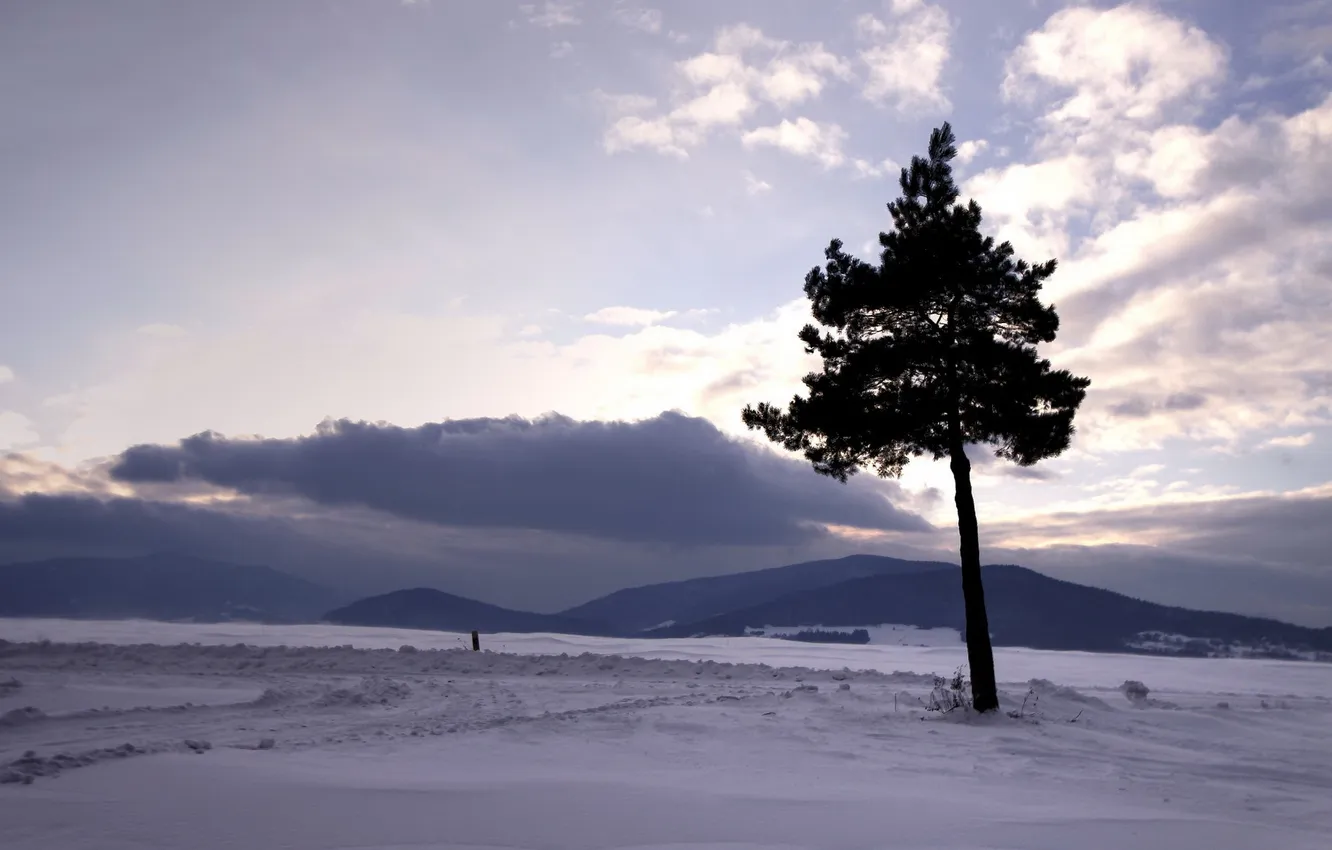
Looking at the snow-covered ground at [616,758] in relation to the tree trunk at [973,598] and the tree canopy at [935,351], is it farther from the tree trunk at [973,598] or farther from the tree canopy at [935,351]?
the tree canopy at [935,351]

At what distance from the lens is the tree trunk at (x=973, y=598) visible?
47.2 ft

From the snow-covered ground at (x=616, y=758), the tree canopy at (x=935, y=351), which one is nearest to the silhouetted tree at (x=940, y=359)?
the tree canopy at (x=935, y=351)

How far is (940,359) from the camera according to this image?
52.3 feet

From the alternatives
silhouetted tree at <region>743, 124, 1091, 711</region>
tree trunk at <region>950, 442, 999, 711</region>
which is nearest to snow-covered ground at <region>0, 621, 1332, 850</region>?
tree trunk at <region>950, 442, 999, 711</region>

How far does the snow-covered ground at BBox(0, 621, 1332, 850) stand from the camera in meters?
6.05

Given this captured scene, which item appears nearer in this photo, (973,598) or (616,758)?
(616,758)

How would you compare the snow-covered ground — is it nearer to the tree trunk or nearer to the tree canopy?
the tree trunk

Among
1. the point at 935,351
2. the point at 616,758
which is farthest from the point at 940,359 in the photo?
the point at 616,758

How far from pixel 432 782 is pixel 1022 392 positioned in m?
12.6

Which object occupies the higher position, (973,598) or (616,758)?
(973,598)

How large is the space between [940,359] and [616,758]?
1030 centimetres

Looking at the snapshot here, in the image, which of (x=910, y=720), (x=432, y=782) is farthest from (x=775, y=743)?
(x=432, y=782)

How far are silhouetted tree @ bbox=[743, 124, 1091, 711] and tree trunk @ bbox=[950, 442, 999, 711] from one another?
0.10ft

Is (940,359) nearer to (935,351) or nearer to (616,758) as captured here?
(935,351)
